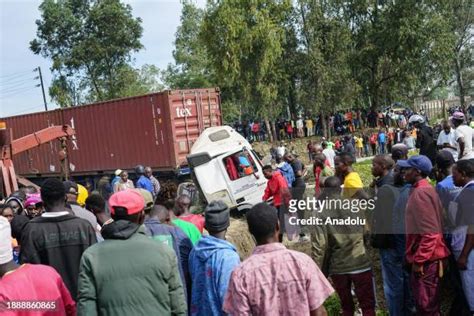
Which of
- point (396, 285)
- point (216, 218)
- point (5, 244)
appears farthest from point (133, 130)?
point (5, 244)

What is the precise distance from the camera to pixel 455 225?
4383 millimetres

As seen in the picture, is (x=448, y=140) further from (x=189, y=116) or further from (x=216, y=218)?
(x=189, y=116)

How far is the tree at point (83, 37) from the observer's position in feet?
112

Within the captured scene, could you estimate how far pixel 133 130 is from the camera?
16.7 m

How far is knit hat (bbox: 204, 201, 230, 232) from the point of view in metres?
3.55

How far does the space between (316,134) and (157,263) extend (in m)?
27.8

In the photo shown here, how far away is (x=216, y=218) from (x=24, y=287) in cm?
129

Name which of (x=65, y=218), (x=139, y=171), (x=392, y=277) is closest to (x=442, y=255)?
(x=392, y=277)

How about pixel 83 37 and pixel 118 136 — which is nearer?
pixel 118 136

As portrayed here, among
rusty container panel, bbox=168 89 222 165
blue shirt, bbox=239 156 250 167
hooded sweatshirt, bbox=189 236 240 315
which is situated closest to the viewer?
hooded sweatshirt, bbox=189 236 240 315

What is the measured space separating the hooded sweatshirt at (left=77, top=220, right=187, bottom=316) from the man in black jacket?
80 cm

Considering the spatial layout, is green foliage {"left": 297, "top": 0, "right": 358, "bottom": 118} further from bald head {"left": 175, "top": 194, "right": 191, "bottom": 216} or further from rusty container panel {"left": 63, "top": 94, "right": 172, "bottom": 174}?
bald head {"left": 175, "top": 194, "right": 191, "bottom": 216}

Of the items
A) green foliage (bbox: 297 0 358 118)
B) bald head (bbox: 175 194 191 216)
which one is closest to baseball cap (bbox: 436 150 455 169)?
bald head (bbox: 175 194 191 216)

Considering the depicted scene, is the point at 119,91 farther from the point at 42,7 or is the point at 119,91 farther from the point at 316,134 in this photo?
the point at 316,134
